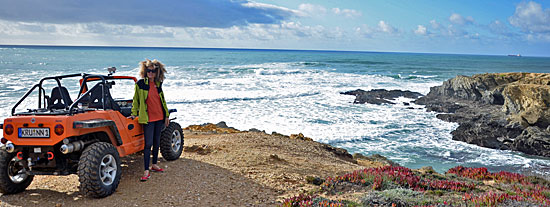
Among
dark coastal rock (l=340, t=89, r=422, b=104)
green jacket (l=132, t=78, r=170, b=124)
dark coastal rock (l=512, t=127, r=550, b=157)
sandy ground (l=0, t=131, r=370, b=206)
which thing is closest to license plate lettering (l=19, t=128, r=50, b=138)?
sandy ground (l=0, t=131, r=370, b=206)

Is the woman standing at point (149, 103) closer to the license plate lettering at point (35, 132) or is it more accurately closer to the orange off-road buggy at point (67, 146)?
the orange off-road buggy at point (67, 146)

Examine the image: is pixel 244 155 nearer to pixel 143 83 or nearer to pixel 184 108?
pixel 143 83

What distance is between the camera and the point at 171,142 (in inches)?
285

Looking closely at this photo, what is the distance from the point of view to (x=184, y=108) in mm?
23469

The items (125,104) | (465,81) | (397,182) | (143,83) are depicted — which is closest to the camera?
(143,83)

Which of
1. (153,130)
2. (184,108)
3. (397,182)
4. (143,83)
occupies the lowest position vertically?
(184,108)

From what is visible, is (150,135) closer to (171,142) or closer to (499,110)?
(171,142)

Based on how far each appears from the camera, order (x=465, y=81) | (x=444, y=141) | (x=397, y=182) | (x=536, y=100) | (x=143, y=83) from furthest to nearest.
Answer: (x=465, y=81)
(x=536, y=100)
(x=444, y=141)
(x=397, y=182)
(x=143, y=83)

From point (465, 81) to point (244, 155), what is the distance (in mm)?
27927

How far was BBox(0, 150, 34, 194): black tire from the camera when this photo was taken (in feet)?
17.7

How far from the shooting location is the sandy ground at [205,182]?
5.51 m

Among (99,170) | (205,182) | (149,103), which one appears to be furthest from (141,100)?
(205,182)

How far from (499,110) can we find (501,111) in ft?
2.26

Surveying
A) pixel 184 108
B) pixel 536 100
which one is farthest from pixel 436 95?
pixel 184 108
